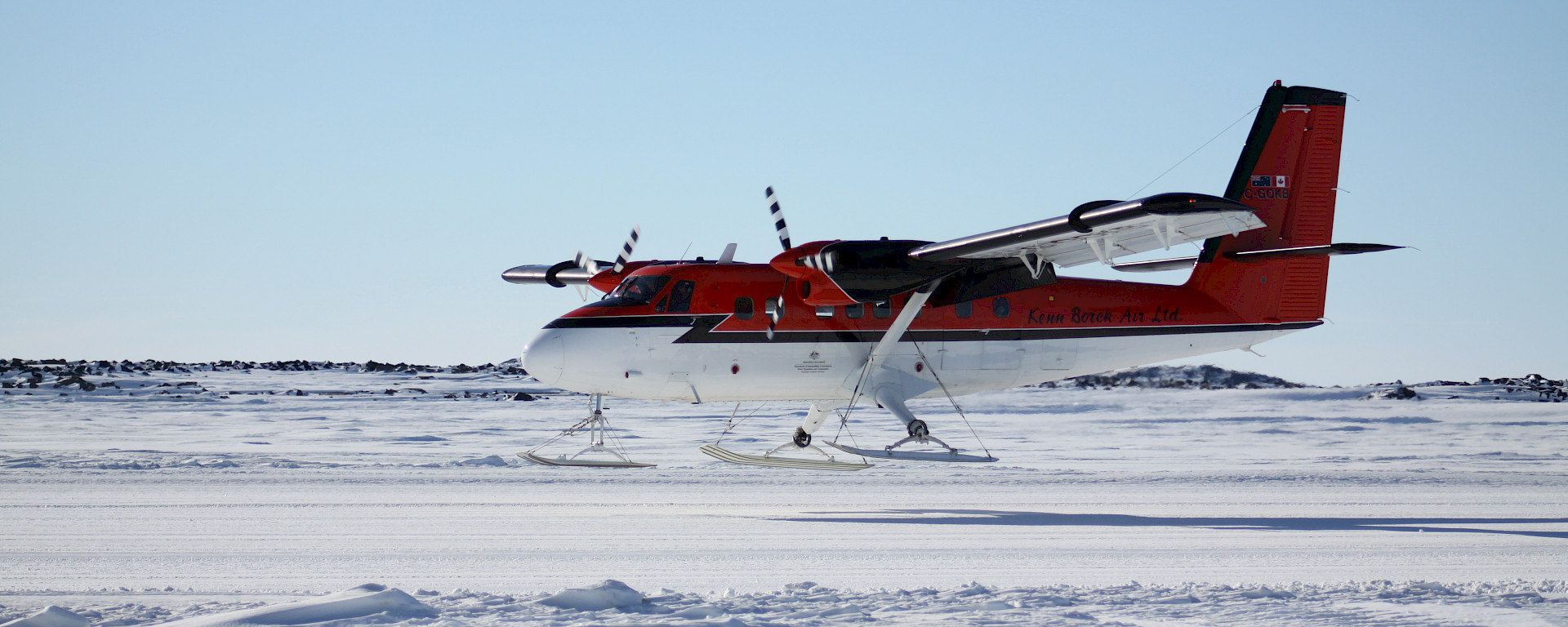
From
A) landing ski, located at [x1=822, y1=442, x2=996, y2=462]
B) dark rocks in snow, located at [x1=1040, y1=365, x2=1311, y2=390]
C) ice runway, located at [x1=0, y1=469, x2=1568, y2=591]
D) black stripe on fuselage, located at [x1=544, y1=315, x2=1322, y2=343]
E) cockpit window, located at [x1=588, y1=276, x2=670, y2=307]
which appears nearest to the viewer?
ice runway, located at [x1=0, y1=469, x2=1568, y2=591]

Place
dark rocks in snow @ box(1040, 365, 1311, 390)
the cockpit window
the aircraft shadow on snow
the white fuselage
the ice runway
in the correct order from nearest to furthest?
1. the ice runway
2. the aircraft shadow on snow
3. the white fuselage
4. the cockpit window
5. dark rocks in snow @ box(1040, 365, 1311, 390)

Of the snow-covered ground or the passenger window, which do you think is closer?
the snow-covered ground

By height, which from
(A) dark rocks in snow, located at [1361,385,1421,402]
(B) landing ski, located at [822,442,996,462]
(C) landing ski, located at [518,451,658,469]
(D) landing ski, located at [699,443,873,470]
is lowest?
(C) landing ski, located at [518,451,658,469]

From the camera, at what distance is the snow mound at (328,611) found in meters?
6.17

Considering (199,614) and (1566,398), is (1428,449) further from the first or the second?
(199,614)

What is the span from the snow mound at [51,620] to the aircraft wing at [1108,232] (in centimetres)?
927

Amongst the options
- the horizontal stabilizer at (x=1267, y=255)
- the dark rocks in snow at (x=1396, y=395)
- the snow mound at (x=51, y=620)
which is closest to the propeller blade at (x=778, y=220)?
the horizontal stabilizer at (x=1267, y=255)

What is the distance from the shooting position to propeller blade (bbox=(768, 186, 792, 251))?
14180 mm

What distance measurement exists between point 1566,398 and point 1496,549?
30663 mm

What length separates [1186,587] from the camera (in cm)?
770

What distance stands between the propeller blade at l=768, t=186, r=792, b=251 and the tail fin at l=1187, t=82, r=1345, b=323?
6.01 metres

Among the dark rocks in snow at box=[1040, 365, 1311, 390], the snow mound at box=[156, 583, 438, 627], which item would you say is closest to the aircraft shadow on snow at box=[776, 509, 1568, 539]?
the snow mound at box=[156, 583, 438, 627]

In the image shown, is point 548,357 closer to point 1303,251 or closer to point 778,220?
point 778,220

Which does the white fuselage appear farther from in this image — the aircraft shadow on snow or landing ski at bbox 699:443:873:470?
the aircraft shadow on snow
